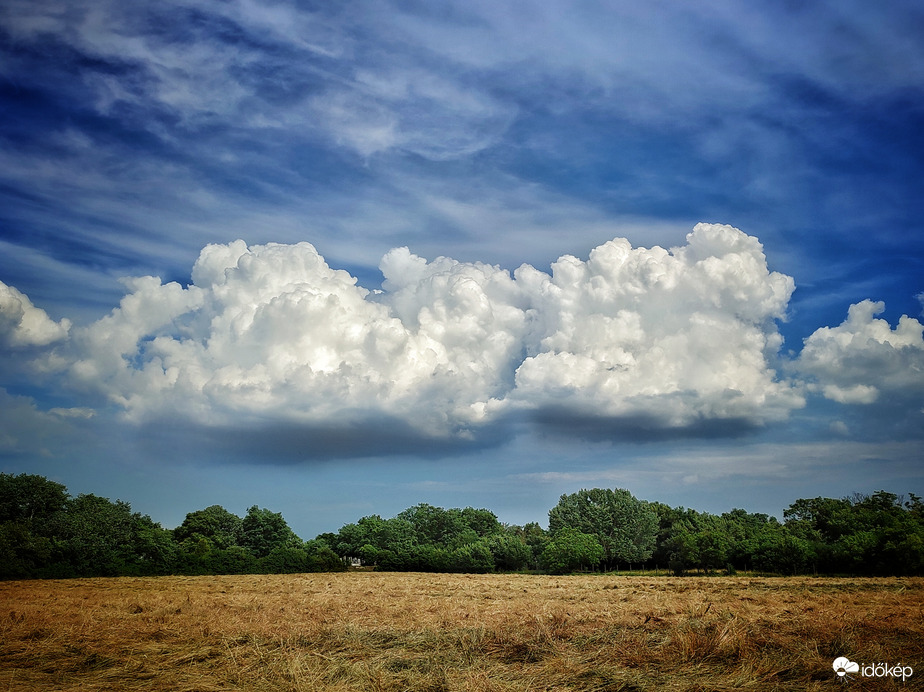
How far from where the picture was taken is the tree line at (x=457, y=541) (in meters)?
57.7

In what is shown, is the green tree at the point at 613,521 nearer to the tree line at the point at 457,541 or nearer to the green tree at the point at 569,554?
the tree line at the point at 457,541

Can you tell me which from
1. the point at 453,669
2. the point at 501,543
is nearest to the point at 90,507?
the point at 501,543

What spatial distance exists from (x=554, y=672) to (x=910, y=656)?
19.7 ft

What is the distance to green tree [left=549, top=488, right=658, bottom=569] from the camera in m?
96.1

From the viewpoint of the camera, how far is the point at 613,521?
101 m

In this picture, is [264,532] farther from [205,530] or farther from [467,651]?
[467,651]

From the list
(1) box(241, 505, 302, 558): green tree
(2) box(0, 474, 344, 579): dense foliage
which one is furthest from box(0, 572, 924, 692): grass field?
(1) box(241, 505, 302, 558): green tree

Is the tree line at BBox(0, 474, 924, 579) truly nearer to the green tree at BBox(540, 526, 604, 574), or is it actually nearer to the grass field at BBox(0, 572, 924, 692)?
the green tree at BBox(540, 526, 604, 574)

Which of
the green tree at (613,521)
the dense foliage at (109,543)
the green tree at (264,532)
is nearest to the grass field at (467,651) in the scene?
the dense foliage at (109,543)

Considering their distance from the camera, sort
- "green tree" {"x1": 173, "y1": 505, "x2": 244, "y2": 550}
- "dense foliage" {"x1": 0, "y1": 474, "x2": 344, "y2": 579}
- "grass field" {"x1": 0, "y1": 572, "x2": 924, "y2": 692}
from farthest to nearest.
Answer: "green tree" {"x1": 173, "y1": 505, "x2": 244, "y2": 550}, "dense foliage" {"x1": 0, "y1": 474, "x2": 344, "y2": 579}, "grass field" {"x1": 0, "y1": 572, "x2": 924, "y2": 692}

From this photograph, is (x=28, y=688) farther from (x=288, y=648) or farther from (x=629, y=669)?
(x=629, y=669)

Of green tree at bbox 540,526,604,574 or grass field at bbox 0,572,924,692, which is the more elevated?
grass field at bbox 0,572,924,692

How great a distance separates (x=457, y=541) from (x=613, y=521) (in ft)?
94.6

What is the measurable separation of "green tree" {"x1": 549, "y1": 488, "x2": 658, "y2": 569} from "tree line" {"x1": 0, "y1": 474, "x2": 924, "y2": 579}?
0.73ft
